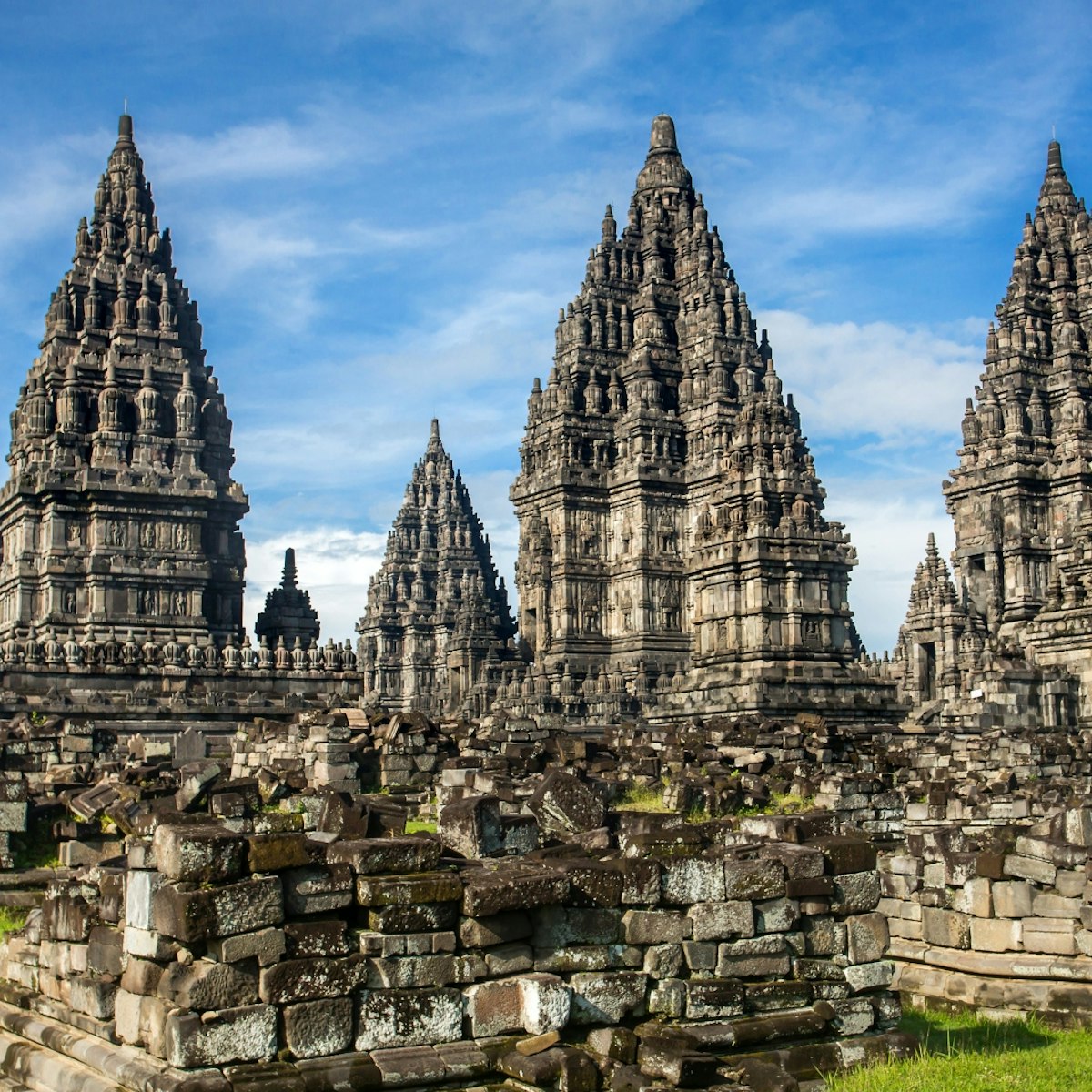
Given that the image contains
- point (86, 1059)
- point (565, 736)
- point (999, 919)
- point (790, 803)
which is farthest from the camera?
point (565, 736)

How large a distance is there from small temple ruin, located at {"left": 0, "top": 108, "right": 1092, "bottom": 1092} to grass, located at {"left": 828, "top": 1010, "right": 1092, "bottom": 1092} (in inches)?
11.6

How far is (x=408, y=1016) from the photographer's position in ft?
31.2

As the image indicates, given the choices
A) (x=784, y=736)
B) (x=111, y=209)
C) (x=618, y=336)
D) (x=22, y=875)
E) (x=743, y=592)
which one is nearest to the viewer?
(x=22, y=875)

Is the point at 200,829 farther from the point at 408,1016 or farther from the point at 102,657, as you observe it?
the point at 102,657

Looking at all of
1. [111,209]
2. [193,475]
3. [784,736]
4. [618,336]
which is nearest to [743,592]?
[784,736]

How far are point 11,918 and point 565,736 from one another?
15507 mm

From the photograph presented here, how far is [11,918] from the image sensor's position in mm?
15883

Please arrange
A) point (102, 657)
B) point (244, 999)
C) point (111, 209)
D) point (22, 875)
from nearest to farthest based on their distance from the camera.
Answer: point (244, 999) → point (22, 875) → point (102, 657) → point (111, 209)

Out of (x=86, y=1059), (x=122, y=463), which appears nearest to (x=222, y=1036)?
(x=86, y=1059)

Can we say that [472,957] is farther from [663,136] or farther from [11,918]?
[663,136]

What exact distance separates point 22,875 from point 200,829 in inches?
350

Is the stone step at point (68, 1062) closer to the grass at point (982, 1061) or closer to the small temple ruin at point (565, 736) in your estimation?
the small temple ruin at point (565, 736)

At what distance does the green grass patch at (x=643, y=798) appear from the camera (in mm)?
23214

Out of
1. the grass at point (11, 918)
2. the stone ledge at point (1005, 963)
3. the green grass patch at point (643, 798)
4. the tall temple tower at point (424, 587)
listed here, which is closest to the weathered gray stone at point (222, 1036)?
the grass at point (11, 918)
